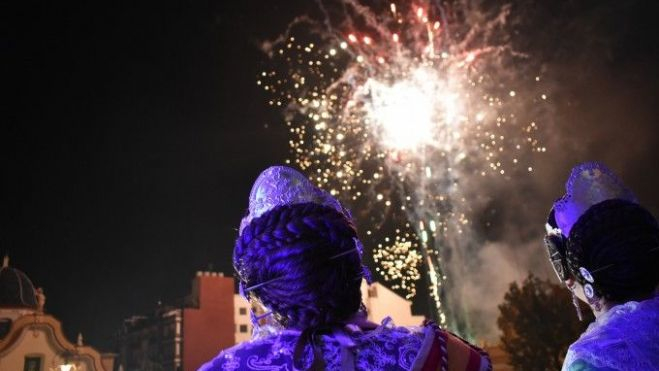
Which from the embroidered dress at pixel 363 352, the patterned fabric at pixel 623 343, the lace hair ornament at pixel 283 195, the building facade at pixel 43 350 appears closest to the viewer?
the embroidered dress at pixel 363 352

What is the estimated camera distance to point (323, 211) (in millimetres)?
1893

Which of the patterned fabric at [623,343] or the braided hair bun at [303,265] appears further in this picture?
the patterned fabric at [623,343]

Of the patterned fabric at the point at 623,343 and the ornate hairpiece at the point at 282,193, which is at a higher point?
the ornate hairpiece at the point at 282,193

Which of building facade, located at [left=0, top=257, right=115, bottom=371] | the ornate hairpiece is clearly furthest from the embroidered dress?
building facade, located at [left=0, top=257, right=115, bottom=371]

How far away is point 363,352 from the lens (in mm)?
1750

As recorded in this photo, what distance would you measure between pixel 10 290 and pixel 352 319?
48.1 meters

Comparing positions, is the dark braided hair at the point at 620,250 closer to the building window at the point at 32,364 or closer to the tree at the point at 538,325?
the tree at the point at 538,325

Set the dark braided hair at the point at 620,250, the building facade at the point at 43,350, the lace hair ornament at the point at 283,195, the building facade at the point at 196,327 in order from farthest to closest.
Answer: the building facade at the point at 196,327
the building facade at the point at 43,350
the dark braided hair at the point at 620,250
the lace hair ornament at the point at 283,195

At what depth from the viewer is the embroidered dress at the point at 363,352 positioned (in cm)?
172

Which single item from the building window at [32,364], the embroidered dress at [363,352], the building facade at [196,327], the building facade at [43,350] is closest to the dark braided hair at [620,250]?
the embroidered dress at [363,352]

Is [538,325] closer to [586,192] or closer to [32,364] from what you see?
[586,192]

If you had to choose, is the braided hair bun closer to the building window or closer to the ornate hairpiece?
the ornate hairpiece

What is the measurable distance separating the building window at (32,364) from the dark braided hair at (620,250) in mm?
40753

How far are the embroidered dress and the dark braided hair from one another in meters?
1.11
